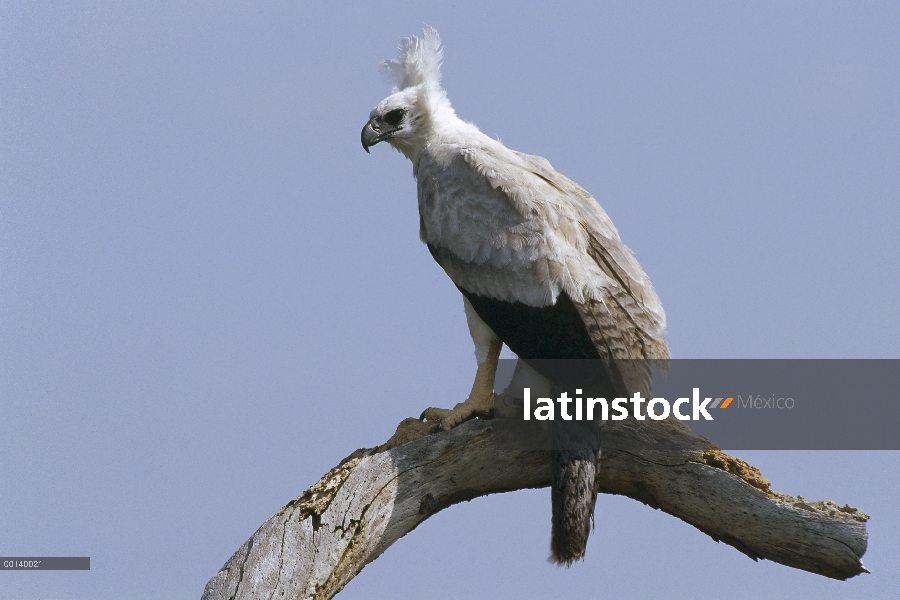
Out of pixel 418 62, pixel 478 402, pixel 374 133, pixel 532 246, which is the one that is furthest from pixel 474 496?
pixel 418 62

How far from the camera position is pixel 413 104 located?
7.59 metres

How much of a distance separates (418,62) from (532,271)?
88.9 inches

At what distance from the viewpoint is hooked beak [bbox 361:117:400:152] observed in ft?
24.6

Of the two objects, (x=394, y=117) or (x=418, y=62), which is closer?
(x=394, y=117)

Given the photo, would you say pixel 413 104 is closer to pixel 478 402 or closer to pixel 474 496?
pixel 478 402

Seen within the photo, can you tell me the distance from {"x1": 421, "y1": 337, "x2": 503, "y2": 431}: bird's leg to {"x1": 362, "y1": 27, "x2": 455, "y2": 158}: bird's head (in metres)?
1.79

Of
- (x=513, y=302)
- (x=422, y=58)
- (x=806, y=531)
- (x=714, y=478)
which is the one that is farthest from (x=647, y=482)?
(x=422, y=58)

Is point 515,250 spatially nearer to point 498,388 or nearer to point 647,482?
point 498,388

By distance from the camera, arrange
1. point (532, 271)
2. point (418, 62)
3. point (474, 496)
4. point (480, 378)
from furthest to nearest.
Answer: point (418, 62)
point (480, 378)
point (474, 496)
point (532, 271)

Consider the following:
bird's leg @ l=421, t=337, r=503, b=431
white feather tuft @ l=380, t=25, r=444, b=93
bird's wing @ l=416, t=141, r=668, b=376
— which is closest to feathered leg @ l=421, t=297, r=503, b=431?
bird's leg @ l=421, t=337, r=503, b=431

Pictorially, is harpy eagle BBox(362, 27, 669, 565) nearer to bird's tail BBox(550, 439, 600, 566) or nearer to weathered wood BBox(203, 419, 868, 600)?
bird's tail BBox(550, 439, 600, 566)

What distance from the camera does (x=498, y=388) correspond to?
7398 millimetres

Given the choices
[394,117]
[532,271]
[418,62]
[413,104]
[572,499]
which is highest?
[418,62]

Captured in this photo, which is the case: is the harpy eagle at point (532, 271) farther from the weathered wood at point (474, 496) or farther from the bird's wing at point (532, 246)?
the weathered wood at point (474, 496)
